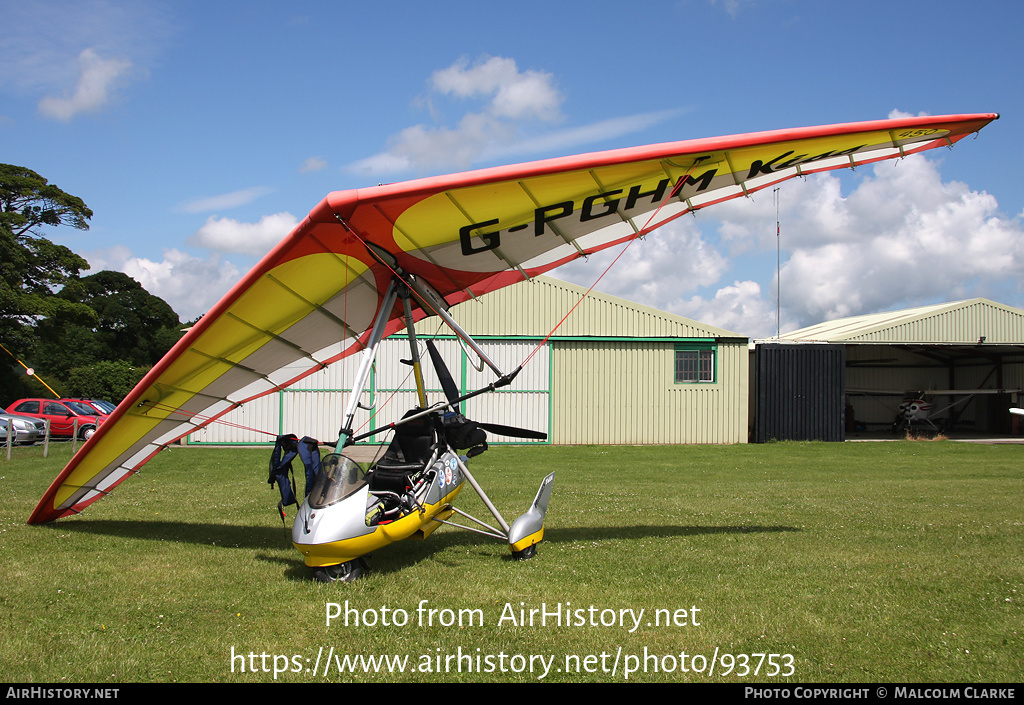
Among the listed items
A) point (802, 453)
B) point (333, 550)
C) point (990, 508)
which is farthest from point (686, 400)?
point (333, 550)

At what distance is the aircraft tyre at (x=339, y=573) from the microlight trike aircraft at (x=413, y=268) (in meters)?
0.02

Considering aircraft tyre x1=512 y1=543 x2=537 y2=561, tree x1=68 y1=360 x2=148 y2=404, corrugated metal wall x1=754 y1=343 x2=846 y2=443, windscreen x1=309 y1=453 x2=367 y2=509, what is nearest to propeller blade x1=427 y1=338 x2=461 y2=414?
windscreen x1=309 y1=453 x2=367 y2=509

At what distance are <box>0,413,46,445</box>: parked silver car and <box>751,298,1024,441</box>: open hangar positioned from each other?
81.8 ft

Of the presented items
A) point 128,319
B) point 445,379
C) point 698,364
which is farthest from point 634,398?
point 128,319

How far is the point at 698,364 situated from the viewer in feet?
76.4

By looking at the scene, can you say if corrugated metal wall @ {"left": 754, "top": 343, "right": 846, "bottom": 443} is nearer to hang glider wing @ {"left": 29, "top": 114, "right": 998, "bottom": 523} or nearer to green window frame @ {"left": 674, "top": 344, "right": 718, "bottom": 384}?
green window frame @ {"left": 674, "top": 344, "right": 718, "bottom": 384}

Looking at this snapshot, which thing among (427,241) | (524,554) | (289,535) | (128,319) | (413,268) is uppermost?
(128,319)

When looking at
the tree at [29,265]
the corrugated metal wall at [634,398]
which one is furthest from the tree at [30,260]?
the corrugated metal wall at [634,398]

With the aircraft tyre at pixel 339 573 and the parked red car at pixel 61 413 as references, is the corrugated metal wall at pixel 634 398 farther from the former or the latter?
the aircraft tyre at pixel 339 573

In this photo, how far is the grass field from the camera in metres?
4.15

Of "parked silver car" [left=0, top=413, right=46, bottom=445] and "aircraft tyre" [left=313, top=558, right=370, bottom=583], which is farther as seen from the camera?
"parked silver car" [left=0, top=413, right=46, bottom=445]

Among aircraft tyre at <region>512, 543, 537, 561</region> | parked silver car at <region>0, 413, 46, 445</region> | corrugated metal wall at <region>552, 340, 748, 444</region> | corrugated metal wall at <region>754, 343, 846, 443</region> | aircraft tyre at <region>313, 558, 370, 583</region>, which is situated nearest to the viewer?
aircraft tyre at <region>313, 558, 370, 583</region>

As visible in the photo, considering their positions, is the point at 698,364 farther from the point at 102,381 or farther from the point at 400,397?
the point at 102,381

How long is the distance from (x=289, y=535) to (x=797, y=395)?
20326 millimetres
